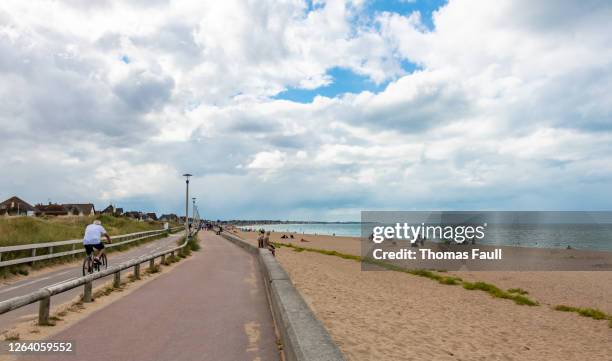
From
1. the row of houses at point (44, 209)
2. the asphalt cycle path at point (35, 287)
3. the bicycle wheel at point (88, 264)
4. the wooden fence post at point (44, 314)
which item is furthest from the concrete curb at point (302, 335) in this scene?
the row of houses at point (44, 209)

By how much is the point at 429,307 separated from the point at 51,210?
11366 cm

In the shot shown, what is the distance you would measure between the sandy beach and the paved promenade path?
1.49 m

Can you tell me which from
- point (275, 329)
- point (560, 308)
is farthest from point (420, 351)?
point (560, 308)

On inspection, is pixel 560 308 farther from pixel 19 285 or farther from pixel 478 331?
pixel 19 285

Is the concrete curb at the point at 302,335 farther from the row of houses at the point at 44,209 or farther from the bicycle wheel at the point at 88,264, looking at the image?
the row of houses at the point at 44,209

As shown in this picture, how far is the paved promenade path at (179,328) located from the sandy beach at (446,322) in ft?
4.89

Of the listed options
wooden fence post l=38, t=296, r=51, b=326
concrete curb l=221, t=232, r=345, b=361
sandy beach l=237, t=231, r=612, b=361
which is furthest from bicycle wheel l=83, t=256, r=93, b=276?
concrete curb l=221, t=232, r=345, b=361

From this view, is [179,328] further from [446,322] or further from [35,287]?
[35,287]

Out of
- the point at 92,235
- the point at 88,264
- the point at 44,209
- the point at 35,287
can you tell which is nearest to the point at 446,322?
the point at 92,235

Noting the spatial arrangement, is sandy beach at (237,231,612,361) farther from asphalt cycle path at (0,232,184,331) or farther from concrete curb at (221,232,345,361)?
asphalt cycle path at (0,232,184,331)

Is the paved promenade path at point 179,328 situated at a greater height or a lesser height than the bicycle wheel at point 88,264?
lesser

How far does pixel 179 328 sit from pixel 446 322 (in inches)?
266

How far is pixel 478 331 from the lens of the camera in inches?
432

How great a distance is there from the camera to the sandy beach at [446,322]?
844cm
